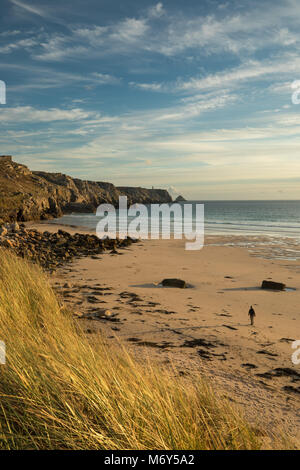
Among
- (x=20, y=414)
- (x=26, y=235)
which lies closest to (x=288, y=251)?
(x=26, y=235)

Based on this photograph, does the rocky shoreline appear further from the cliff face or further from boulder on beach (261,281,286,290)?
the cliff face

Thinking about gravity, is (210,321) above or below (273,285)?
below

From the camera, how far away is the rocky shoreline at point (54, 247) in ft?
47.4

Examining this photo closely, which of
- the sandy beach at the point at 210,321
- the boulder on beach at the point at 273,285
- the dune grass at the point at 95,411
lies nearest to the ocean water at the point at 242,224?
the sandy beach at the point at 210,321

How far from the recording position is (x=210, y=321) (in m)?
7.25

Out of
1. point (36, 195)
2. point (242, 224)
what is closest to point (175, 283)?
point (242, 224)

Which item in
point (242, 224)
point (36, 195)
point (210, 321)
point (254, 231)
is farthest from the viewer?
point (36, 195)

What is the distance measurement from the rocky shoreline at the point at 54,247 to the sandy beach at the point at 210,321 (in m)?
1.45

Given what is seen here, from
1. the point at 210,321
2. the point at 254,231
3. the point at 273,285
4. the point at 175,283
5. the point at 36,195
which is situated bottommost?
the point at 210,321

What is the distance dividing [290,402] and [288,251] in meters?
18.4

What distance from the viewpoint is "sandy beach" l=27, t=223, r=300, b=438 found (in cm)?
438

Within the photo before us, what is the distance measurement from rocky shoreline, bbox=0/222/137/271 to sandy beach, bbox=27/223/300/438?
145 cm

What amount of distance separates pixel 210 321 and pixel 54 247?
12810mm

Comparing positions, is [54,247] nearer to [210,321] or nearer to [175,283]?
[175,283]
